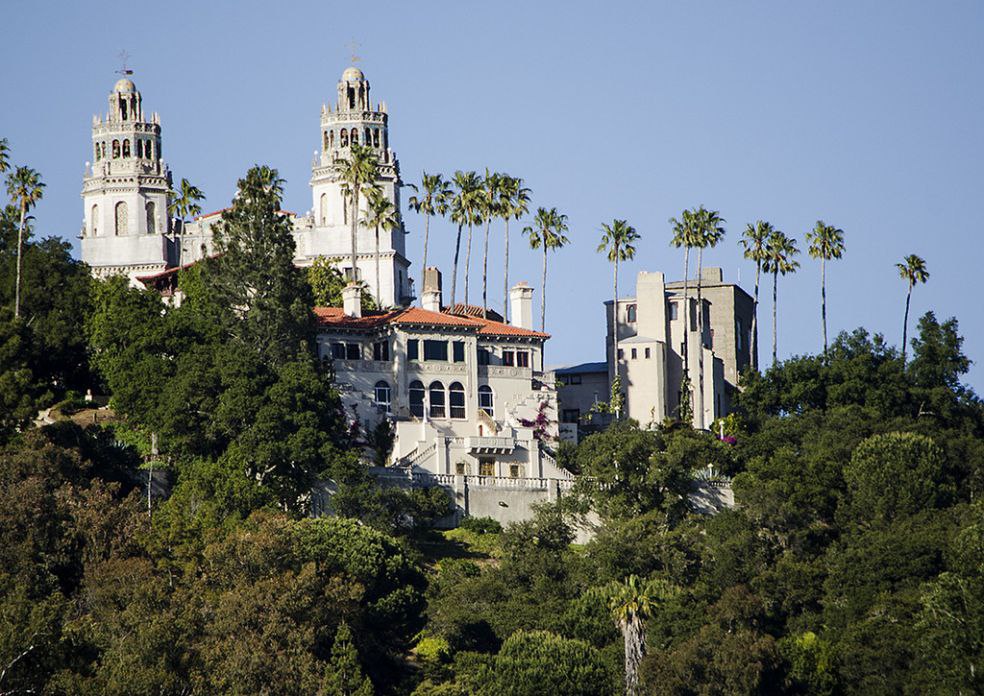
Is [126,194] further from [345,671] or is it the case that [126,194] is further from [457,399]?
[345,671]

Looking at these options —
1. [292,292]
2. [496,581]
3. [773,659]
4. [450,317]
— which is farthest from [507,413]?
[773,659]

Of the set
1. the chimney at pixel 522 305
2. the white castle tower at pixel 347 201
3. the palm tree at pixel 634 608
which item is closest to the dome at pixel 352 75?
the white castle tower at pixel 347 201

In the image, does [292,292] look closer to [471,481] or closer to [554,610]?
[471,481]

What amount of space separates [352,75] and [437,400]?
3798 centimetres

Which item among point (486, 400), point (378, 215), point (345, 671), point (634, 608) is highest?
point (378, 215)

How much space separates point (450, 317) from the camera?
114125 millimetres

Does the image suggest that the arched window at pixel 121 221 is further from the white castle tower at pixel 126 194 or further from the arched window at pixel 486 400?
the arched window at pixel 486 400

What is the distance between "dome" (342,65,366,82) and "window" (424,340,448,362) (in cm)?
3525

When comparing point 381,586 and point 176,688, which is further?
point 381,586

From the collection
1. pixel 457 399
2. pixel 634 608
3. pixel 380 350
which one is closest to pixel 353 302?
pixel 380 350

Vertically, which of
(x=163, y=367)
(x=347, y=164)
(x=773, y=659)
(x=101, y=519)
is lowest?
(x=773, y=659)

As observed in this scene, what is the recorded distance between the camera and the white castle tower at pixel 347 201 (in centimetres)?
13500

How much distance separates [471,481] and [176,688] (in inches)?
1130

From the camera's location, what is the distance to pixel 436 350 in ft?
366
